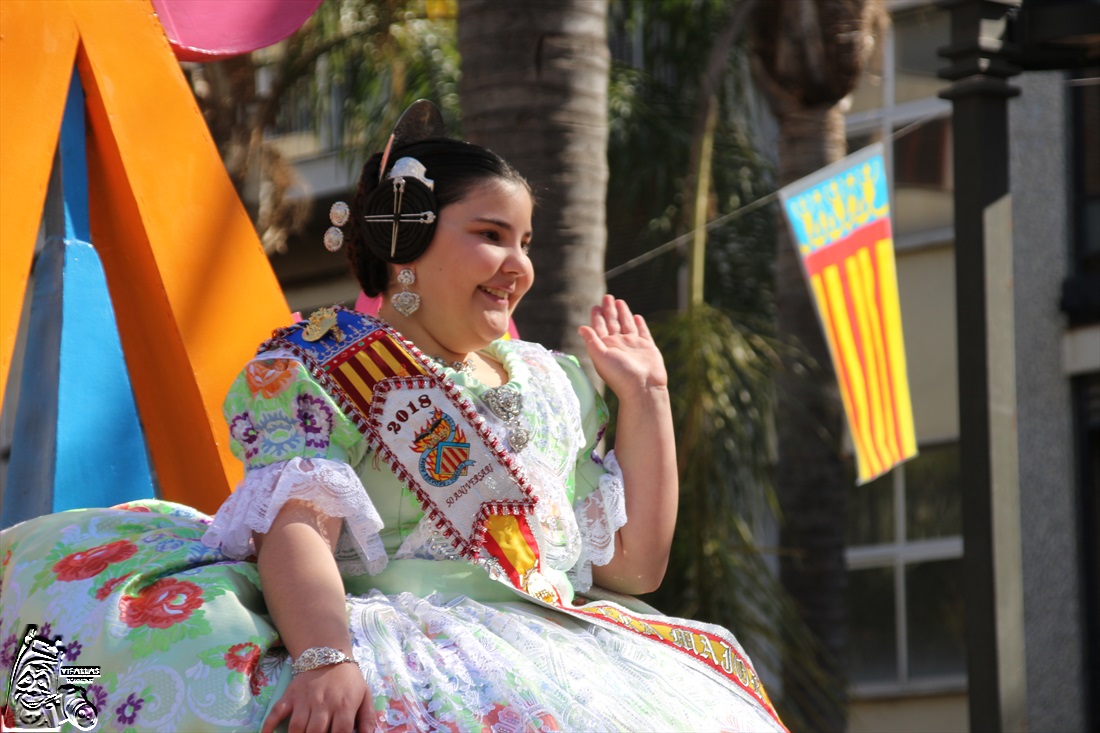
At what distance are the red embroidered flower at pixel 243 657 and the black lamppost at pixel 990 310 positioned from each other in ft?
8.44

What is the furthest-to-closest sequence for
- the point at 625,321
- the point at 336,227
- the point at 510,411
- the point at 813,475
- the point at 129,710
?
the point at 813,475 → the point at 625,321 → the point at 336,227 → the point at 510,411 → the point at 129,710

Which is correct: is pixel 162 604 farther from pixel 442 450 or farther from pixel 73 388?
pixel 73 388

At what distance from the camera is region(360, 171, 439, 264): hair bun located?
2965 millimetres

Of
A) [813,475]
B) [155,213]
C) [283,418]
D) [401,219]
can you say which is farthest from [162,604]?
[813,475]

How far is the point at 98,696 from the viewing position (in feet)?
8.13

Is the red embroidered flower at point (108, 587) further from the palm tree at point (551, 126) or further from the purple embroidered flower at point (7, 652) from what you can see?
the palm tree at point (551, 126)

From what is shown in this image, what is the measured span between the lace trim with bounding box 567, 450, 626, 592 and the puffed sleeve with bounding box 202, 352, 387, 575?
0.46 meters

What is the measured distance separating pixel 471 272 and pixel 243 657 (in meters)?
0.83

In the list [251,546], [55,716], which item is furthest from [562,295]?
[55,716]

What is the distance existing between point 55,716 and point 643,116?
816 cm

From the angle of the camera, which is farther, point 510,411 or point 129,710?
point 510,411

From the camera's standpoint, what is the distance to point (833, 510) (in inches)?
313

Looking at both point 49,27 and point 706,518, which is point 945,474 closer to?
Answer: point 706,518

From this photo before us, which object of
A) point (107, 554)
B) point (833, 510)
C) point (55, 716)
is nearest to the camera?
point (55, 716)
